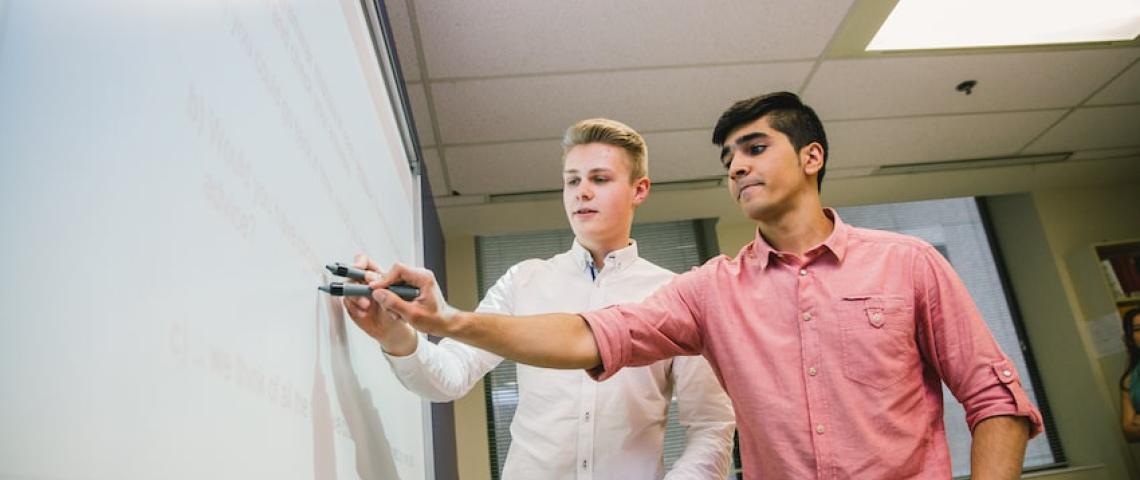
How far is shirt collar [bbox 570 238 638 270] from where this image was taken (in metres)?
1.43

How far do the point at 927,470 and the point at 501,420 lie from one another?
9.10ft

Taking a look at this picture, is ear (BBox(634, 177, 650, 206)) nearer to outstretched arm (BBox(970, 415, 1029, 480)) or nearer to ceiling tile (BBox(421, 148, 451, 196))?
outstretched arm (BBox(970, 415, 1029, 480))

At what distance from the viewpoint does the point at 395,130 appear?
4.85 ft

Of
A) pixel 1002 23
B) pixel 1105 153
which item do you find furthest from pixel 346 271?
pixel 1105 153

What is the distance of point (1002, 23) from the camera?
222cm

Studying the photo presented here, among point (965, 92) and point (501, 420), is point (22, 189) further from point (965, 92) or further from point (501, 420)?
point (501, 420)

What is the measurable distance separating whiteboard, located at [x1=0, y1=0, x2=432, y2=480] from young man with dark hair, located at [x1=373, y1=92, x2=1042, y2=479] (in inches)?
11.2

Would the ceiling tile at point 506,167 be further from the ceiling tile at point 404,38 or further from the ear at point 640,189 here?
the ear at point 640,189

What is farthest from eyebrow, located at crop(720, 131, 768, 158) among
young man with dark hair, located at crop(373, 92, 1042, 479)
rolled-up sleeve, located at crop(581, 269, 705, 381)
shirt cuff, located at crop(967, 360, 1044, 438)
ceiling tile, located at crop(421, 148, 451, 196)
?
ceiling tile, located at crop(421, 148, 451, 196)

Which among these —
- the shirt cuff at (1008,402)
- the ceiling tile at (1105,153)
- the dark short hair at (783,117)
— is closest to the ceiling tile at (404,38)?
the dark short hair at (783,117)

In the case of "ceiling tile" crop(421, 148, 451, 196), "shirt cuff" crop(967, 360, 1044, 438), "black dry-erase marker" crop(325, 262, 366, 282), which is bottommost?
"shirt cuff" crop(967, 360, 1044, 438)

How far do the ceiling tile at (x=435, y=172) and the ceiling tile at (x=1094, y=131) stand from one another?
2.68 m

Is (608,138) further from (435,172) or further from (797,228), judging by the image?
(435,172)

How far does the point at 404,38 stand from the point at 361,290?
4.73 ft
